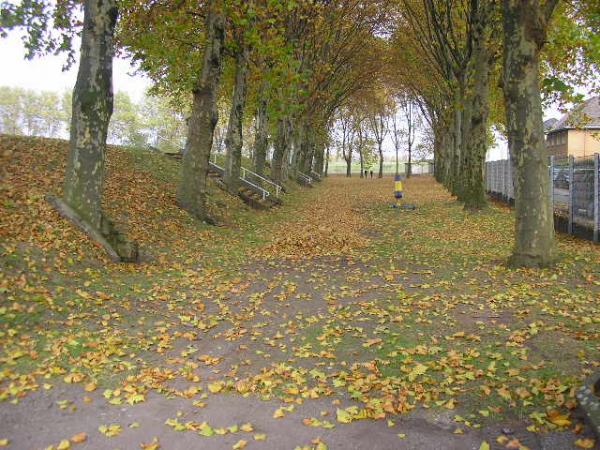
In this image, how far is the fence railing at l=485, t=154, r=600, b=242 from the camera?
12.1 m

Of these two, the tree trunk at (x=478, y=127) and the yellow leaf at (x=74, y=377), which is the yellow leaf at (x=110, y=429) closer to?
the yellow leaf at (x=74, y=377)

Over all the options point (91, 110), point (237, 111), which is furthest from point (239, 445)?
point (237, 111)

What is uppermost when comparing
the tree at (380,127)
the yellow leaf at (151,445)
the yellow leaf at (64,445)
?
the tree at (380,127)

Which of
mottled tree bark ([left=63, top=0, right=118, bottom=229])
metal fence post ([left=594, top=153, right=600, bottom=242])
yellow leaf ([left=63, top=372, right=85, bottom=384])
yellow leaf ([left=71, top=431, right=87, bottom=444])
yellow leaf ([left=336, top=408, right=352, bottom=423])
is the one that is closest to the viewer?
yellow leaf ([left=71, top=431, right=87, bottom=444])

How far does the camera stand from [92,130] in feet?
32.7

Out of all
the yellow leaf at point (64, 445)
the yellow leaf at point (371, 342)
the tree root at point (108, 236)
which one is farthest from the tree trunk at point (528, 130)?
the yellow leaf at point (64, 445)

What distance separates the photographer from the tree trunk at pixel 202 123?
14156 mm

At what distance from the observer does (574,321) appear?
663cm

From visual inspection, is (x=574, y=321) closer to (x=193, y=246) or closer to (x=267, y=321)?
(x=267, y=321)

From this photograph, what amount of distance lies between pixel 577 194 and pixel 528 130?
5.25m

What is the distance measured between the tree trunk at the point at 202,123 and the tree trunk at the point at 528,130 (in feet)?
25.6

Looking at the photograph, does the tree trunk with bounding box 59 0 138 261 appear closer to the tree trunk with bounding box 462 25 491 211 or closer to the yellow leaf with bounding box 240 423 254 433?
the yellow leaf with bounding box 240 423 254 433

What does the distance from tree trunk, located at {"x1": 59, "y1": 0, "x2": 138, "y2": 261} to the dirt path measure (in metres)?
1.75

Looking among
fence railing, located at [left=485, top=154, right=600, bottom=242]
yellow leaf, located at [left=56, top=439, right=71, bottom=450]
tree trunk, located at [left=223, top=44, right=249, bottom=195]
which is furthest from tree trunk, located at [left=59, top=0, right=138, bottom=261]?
fence railing, located at [left=485, top=154, right=600, bottom=242]
